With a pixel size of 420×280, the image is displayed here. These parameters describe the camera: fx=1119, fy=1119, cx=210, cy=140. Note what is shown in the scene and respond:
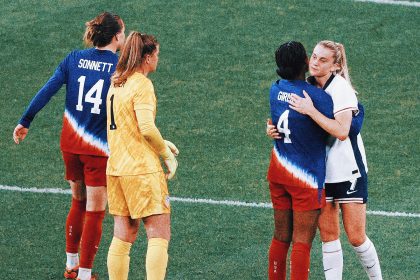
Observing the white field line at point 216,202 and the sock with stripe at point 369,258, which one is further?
the white field line at point 216,202

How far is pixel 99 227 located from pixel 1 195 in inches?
87.3

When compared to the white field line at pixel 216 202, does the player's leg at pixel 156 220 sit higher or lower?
higher

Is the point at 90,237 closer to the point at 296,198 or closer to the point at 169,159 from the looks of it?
the point at 169,159

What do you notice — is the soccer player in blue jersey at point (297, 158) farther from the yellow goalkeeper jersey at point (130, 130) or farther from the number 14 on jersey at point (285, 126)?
the yellow goalkeeper jersey at point (130, 130)

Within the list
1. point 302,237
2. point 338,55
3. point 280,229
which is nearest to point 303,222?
point 302,237

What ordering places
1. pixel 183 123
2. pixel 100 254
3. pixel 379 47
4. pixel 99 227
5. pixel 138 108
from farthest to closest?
pixel 379 47 < pixel 183 123 < pixel 100 254 < pixel 99 227 < pixel 138 108

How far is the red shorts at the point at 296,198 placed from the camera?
7434 millimetres

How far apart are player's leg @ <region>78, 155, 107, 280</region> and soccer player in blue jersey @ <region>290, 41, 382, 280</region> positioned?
163 centimetres

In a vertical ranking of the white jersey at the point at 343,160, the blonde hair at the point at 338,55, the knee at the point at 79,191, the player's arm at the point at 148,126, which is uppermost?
the blonde hair at the point at 338,55

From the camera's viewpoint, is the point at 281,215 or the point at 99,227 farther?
the point at 99,227

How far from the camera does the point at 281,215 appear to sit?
759cm

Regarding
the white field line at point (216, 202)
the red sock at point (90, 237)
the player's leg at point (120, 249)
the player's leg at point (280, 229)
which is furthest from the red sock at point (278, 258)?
the white field line at point (216, 202)

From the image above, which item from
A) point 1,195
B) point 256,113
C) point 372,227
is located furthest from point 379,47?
point 1,195

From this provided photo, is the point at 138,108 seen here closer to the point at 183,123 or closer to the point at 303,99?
the point at 303,99
